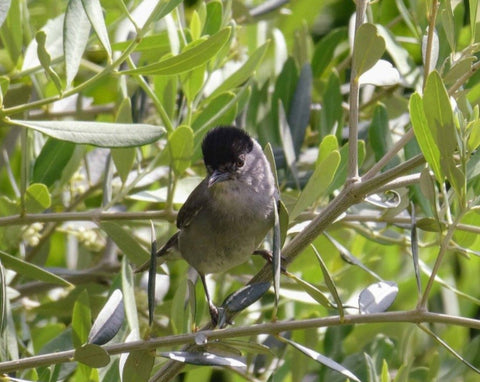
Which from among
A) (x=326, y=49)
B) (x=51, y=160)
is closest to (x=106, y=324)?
(x=51, y=160)

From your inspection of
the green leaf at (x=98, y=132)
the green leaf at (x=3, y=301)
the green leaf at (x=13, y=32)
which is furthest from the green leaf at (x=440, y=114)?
the green leaf at (x=13, y=32)

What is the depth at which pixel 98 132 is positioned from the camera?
2668mm

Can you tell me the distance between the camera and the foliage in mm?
2594

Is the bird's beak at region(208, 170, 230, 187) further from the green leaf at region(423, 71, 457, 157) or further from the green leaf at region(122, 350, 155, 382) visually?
the green leaf at region(423, 71, 457, 157)

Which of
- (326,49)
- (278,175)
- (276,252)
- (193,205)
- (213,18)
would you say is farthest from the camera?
(326,49)

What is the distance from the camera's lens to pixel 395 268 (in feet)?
15.2

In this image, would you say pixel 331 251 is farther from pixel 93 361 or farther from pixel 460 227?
pixel 93 361

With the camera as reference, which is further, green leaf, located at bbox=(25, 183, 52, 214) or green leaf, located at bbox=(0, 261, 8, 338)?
green leaf, located at bbox=(25, 183, 52, 214)

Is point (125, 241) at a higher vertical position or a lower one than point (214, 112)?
lower

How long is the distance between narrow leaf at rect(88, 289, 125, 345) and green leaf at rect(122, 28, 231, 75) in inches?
25.7

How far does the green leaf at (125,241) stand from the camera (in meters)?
3.24

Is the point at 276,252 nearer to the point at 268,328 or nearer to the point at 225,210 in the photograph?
the point at 268,328

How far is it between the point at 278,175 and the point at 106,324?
1456 millimetres

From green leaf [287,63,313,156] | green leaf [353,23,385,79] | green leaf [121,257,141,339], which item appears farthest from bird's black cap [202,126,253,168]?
green leaf [353,23,385,79]
